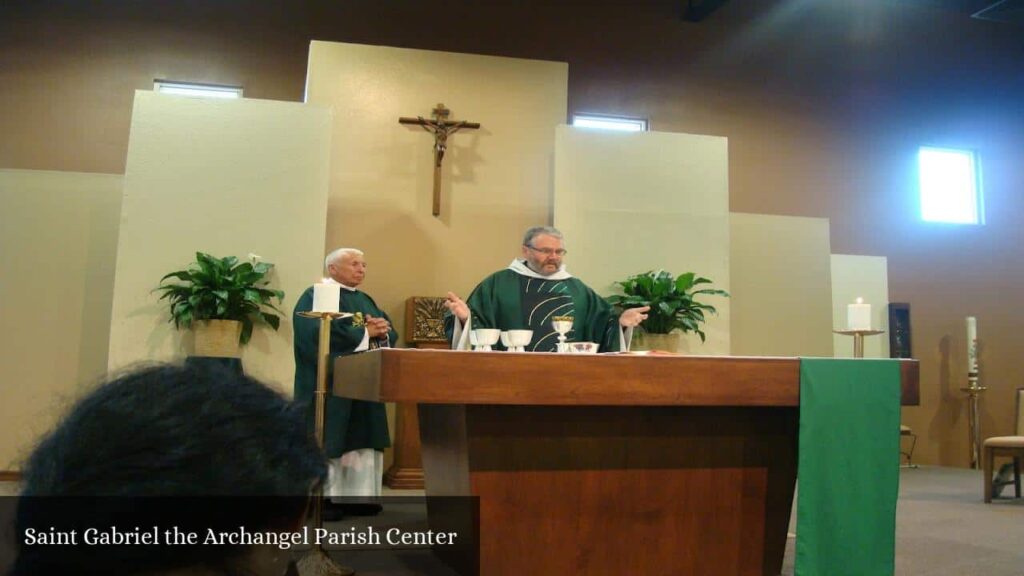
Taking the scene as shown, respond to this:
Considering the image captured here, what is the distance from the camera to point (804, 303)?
24.1ft

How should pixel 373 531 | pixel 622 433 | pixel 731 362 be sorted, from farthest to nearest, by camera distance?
pixel 373 531, pixel 622 433, pixel 731 362

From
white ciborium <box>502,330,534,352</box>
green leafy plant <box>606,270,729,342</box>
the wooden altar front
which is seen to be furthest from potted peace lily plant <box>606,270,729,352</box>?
the wooden altar front

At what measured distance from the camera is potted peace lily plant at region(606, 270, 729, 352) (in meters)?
6.21

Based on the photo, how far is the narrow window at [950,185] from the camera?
9.02 metres

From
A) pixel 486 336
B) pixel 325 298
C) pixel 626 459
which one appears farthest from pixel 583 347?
pixel 325 298

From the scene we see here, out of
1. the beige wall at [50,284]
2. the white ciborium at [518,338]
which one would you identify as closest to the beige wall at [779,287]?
the white ciborium at [518,338]

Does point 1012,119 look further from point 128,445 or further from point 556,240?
point 128,445

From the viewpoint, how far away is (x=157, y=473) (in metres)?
0.63

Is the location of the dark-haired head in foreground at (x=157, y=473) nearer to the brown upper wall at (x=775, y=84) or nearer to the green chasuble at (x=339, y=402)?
the green chasuble at (x=339, y=402)

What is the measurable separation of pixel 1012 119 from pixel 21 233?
9.51m

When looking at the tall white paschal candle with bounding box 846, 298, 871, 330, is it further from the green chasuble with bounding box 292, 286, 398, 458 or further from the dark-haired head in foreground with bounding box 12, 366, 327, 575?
the dark-haired head in foreground with bounding box 12, 366, 327, 575

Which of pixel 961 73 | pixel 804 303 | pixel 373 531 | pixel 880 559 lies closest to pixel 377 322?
pixel 373 531

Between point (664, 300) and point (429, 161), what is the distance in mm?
2116

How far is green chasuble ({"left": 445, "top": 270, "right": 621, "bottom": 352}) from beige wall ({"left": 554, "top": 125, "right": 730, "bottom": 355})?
1.83 metres
